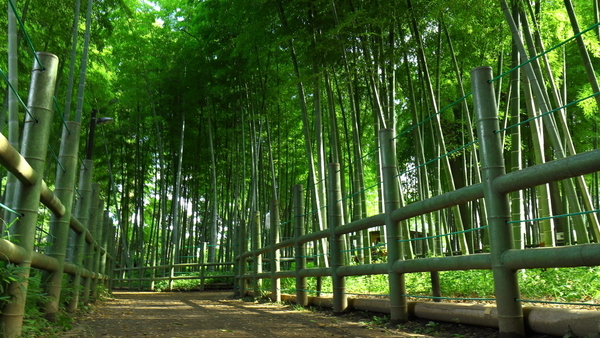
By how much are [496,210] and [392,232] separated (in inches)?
41.6

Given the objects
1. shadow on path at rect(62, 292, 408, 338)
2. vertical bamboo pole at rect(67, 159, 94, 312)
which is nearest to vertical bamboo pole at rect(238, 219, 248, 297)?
shadow on path at rect(62, 292, 408, 338)

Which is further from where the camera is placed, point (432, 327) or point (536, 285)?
point (536, 285)

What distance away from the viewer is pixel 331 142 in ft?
21.6

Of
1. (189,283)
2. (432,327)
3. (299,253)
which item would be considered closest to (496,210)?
(432,327)

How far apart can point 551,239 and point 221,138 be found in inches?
375

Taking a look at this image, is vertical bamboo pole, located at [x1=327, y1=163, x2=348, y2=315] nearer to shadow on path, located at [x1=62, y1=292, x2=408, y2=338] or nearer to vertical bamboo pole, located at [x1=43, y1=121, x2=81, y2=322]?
shadow on path, located at [x1=62, y1=292, x2=408, y2=338]

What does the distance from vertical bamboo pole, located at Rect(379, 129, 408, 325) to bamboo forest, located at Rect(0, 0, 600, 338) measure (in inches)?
0.5

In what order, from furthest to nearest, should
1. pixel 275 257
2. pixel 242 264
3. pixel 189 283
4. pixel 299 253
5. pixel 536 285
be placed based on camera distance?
1. pixel 189 283
2. pixel 242 264
3. pixel 275 257
4. pixel 299 253
5. pixel 536 285

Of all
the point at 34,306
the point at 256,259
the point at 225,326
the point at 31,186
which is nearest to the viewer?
the point at 31,186

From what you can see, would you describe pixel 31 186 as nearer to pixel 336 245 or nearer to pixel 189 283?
pixel 336 245

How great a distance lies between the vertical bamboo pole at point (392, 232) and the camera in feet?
10.1

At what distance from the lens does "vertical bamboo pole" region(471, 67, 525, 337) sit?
2.14 metres

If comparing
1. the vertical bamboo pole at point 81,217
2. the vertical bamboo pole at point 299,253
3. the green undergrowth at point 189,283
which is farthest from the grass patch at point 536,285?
the green undergrowth at point 189,283

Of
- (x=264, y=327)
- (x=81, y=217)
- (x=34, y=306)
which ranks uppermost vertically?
(x=81, y=217)
